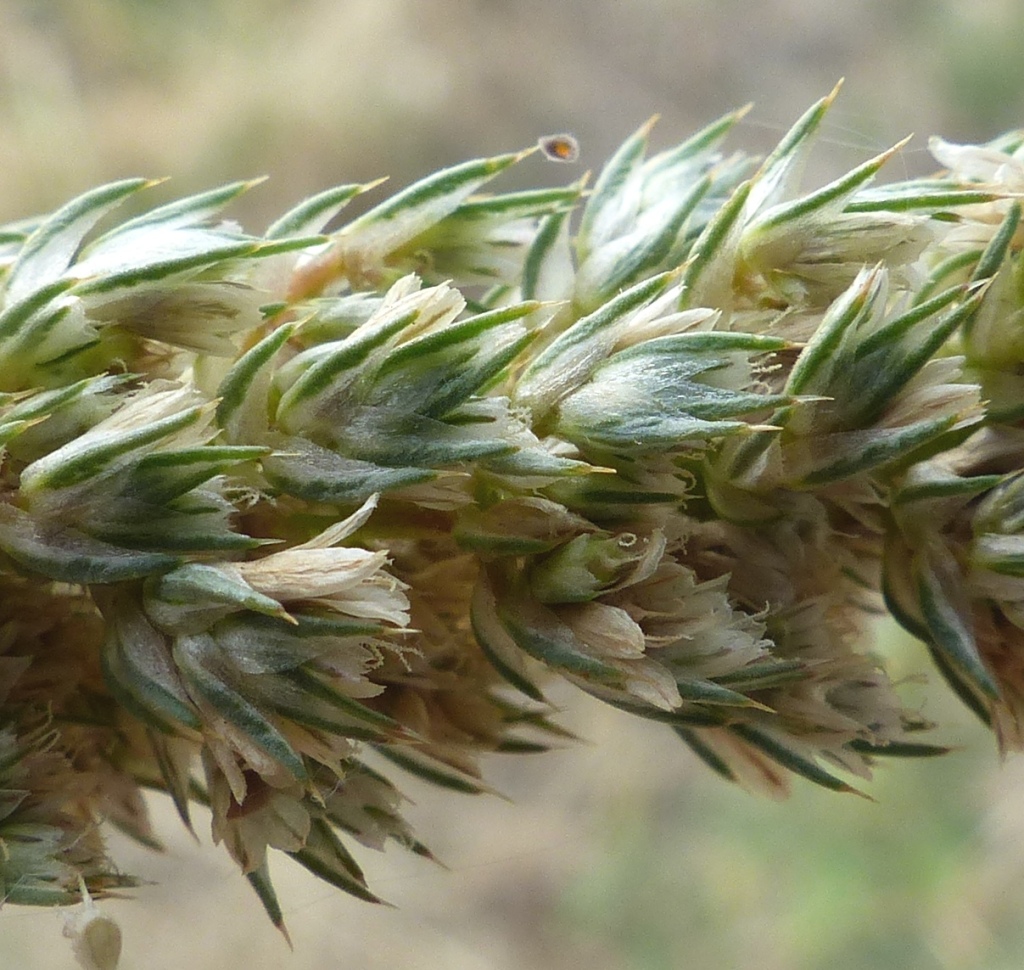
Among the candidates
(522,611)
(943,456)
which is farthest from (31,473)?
(943,456)

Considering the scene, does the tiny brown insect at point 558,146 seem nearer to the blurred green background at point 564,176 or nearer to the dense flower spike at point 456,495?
the dense flower spike at point 456,495

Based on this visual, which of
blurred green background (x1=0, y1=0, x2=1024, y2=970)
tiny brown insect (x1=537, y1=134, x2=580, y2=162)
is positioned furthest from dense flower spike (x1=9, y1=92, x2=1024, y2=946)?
blurred green background (x1=0, y1=0, x2=1024, y2=970)

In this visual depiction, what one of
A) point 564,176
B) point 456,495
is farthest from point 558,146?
point 564,176

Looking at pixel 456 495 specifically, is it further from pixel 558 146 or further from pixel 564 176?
pixel 564 176

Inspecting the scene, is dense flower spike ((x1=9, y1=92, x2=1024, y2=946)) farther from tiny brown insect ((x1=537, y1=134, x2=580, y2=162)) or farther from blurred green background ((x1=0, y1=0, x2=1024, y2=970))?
blurred green background ((x1=0, y1=0, x2=1024, y2=970))

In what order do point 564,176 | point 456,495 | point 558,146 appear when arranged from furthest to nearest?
point 564,176, point 558,146, point 456,495

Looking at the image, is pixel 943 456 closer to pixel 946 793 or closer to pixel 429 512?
pixel 429 512
